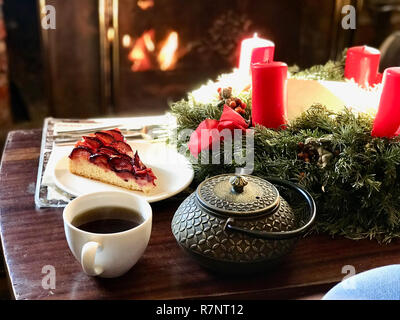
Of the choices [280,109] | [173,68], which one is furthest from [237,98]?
[173,68]

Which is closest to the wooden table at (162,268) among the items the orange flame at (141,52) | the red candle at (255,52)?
the red candle at (255,52)

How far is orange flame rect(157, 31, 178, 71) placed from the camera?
2174mm

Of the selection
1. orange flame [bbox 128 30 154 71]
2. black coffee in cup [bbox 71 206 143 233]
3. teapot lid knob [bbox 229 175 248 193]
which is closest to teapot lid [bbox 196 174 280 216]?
teapot lid knob [bbox 229 175 248 193]

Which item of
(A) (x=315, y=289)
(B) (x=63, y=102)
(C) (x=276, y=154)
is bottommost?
(B) (x=63, y=102)

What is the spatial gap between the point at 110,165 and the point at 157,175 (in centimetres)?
10

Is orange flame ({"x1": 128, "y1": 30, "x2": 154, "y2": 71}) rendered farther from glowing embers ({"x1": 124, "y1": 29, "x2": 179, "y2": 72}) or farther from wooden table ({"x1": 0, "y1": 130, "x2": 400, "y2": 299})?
wooden table ({"x1": 0, "y1": 130, "x2": 400, "y2": 299})

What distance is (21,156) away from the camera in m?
1.11

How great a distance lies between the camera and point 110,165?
0.95 metres

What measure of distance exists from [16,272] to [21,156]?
0.45 m

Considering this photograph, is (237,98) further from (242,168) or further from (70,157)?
(70,157)

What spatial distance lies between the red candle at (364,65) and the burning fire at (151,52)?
1134 mm

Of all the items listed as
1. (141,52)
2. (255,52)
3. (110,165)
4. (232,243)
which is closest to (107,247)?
(232,243)

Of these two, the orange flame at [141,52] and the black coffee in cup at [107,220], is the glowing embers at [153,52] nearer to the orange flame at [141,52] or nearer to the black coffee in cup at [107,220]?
the orange flame at [141,52]

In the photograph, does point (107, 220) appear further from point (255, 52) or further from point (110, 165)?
point (255, 52)
